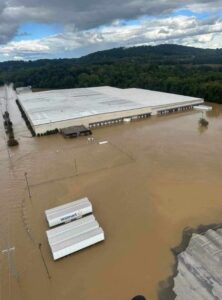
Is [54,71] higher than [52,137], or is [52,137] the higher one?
[54,71]

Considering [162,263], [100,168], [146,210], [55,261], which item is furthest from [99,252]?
[100,168]

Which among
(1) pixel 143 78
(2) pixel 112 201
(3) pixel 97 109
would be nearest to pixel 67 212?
(2) pixel 112 201

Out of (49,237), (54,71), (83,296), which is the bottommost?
(83,296)

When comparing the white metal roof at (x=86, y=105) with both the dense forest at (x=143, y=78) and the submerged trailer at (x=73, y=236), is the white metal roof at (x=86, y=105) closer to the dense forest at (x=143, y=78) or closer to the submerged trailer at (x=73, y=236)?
the dense forest at (x=143, y=78)

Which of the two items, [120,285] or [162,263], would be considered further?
[162,263]

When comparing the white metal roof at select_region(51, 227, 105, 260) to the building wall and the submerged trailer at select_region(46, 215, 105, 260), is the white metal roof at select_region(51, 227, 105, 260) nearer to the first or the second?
the submerged trailer at select_region(46, 215, 105, 260)

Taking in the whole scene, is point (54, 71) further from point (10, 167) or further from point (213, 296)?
point (213, 296)

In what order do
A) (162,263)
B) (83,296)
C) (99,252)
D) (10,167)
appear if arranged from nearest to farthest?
(83,296)
(162,263)
(99,252)
(10,167)
